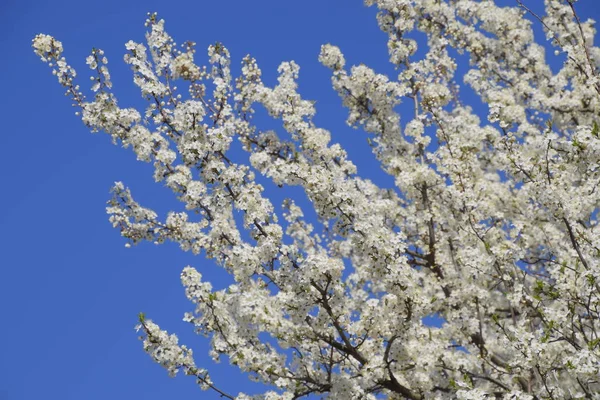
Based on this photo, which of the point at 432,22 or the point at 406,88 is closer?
the point at 406,88

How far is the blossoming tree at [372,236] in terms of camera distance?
29.8ft

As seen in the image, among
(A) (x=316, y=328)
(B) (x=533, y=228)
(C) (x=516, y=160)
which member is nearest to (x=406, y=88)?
(B) (x=533, y=228)

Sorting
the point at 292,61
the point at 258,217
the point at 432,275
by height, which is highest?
the point at 292,61

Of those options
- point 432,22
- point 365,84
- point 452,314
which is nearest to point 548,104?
point 432,22

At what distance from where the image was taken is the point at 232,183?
390 inches

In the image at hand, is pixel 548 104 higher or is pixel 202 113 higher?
pixel 548 104

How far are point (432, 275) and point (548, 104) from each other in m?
5.81

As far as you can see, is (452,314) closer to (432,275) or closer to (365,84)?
(432,275)

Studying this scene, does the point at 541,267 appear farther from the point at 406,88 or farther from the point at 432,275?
the point at 406,88

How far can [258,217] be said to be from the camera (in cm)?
943

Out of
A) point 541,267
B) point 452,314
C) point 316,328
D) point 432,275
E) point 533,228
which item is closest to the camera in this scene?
point 316,328

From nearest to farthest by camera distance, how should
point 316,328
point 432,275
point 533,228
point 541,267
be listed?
point 316,328 → point 432,275 → point 533,228 → point 541,267

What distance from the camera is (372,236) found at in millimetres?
9000

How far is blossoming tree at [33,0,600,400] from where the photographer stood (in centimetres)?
907
